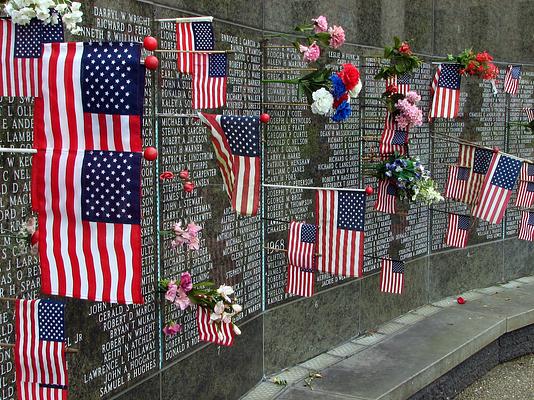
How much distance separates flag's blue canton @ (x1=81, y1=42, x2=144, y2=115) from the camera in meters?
3.70

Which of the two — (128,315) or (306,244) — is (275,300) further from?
(128,315)

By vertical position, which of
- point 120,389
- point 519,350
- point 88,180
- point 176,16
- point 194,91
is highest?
point 176,16

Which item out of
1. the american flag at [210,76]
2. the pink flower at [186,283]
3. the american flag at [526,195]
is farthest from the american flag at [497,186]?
the pink flower at [186,283]

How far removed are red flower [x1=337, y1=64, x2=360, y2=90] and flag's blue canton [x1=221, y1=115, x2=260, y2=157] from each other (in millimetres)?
1475

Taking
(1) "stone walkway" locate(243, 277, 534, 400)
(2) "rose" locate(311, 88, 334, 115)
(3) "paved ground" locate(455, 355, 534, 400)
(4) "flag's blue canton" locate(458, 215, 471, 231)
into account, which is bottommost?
(3) "paved ground" locate(455, 355, 534, 400)

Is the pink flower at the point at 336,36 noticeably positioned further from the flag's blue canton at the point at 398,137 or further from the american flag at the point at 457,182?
the american flag at the point at 457,182

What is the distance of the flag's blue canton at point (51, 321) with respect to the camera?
4.30m

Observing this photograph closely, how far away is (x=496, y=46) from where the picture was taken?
12.8 m

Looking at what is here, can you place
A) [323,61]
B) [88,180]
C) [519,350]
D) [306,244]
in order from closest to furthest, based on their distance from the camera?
[88,180], [306,244], [323,61], [519,350]

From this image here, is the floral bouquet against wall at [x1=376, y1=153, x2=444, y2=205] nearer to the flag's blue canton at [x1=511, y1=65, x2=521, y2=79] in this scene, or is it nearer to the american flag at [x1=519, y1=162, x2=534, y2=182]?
the american flag at [x1=519, y1=162, x2=534, y2=182]

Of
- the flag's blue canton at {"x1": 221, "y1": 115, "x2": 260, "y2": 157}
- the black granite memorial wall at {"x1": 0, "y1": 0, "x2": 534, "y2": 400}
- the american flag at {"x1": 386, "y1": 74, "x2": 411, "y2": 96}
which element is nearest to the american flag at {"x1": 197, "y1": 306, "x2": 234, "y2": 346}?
the black granite memorial wall at {"x1": 0, "y1": 0, "x2": 534, "y2": 400}

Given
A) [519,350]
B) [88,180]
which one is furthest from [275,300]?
[88,180]

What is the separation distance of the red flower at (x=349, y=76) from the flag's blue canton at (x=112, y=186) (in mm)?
3090

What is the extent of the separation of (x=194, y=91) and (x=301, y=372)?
3.38m
